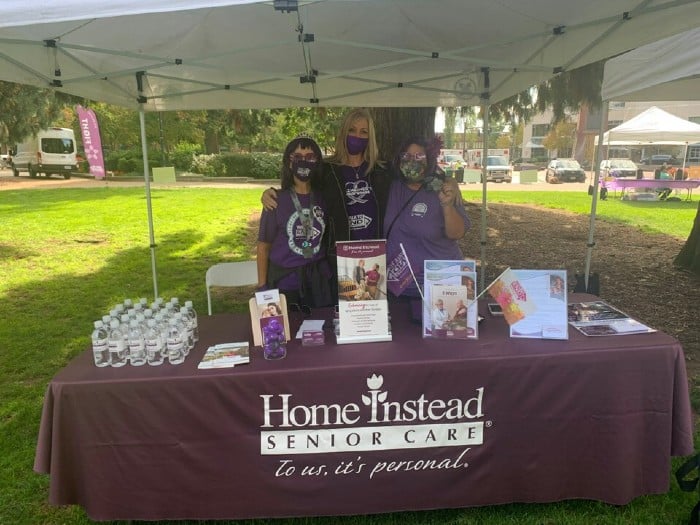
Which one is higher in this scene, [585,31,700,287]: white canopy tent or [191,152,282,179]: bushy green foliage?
[585,31,700,287]: white canopy tent

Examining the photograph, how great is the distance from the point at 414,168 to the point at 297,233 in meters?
0.66

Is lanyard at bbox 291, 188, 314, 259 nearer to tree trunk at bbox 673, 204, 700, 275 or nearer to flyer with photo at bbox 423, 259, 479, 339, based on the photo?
flyer with photo at bbox 423, 259, 479, 339

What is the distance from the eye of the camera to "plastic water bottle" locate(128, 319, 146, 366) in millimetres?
1892

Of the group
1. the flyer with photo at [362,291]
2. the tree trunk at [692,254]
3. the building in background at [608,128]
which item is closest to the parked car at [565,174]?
the building in background at [608,128]

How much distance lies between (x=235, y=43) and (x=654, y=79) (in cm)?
278

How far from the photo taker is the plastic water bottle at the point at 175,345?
6.33ft

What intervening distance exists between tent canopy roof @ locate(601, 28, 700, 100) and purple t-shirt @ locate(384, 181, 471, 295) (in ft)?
6.07

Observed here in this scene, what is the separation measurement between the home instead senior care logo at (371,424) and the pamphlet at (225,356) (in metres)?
0.19

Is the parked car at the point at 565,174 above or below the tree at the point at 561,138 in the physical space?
below

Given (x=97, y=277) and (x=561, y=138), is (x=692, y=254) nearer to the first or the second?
(x=97, y=277)

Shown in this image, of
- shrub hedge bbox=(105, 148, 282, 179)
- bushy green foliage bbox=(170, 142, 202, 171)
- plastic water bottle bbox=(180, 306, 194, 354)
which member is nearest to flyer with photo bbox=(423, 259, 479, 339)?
plastic water bottle bbox=(180, 306, 194, 354)

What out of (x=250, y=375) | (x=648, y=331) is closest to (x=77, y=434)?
(x=250, y=375)

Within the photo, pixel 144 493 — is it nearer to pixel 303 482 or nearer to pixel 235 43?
pixel 303 482

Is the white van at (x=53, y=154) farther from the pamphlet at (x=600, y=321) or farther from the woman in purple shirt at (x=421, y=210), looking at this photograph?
the pamphlet at (x=600, y=321)
